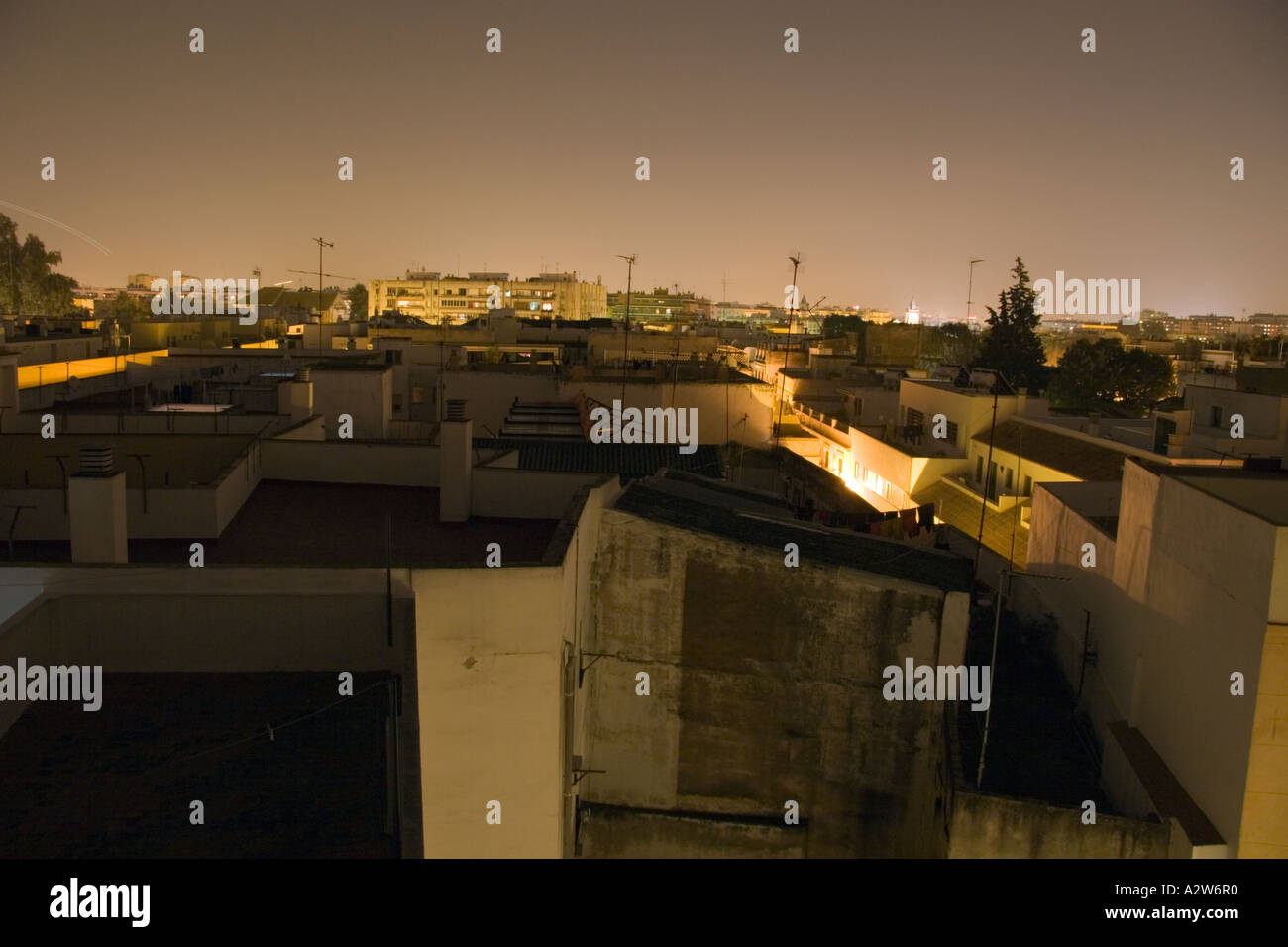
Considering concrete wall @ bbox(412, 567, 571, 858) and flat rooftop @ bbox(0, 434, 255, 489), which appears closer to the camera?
concrete wall @ bbox(412, 567, 571, 858)

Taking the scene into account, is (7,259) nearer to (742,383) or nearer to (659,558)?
(742,383)

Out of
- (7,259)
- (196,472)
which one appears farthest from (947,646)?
(7,259)

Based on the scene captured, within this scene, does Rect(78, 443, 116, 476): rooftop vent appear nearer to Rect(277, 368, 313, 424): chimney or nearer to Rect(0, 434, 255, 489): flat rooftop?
Rect(0, 434, 255, 489): flat rooftop

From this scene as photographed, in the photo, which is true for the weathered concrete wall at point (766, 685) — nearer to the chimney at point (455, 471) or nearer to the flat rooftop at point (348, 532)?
the flat rooftop at point (348, 532)

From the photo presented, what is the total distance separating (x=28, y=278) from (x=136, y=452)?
163 ft

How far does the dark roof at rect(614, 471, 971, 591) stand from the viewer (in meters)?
8.56

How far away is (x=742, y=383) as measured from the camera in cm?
1864

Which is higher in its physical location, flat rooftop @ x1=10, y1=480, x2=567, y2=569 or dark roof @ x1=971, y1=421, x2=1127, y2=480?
dark roof @ x1=971, y1=421, x2=1127, y2=480

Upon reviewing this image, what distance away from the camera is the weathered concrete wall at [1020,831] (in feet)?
24.2

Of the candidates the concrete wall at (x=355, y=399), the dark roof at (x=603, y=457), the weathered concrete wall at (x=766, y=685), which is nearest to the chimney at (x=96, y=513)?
the weathered concrete wall at (x=766, y=685)

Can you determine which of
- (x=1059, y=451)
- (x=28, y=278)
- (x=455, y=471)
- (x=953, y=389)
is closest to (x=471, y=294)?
(x=28, y=278)

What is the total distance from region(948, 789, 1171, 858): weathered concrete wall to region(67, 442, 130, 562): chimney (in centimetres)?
688

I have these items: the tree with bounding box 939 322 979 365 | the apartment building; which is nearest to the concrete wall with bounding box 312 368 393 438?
the tree with bounding box 939 322 979 365
